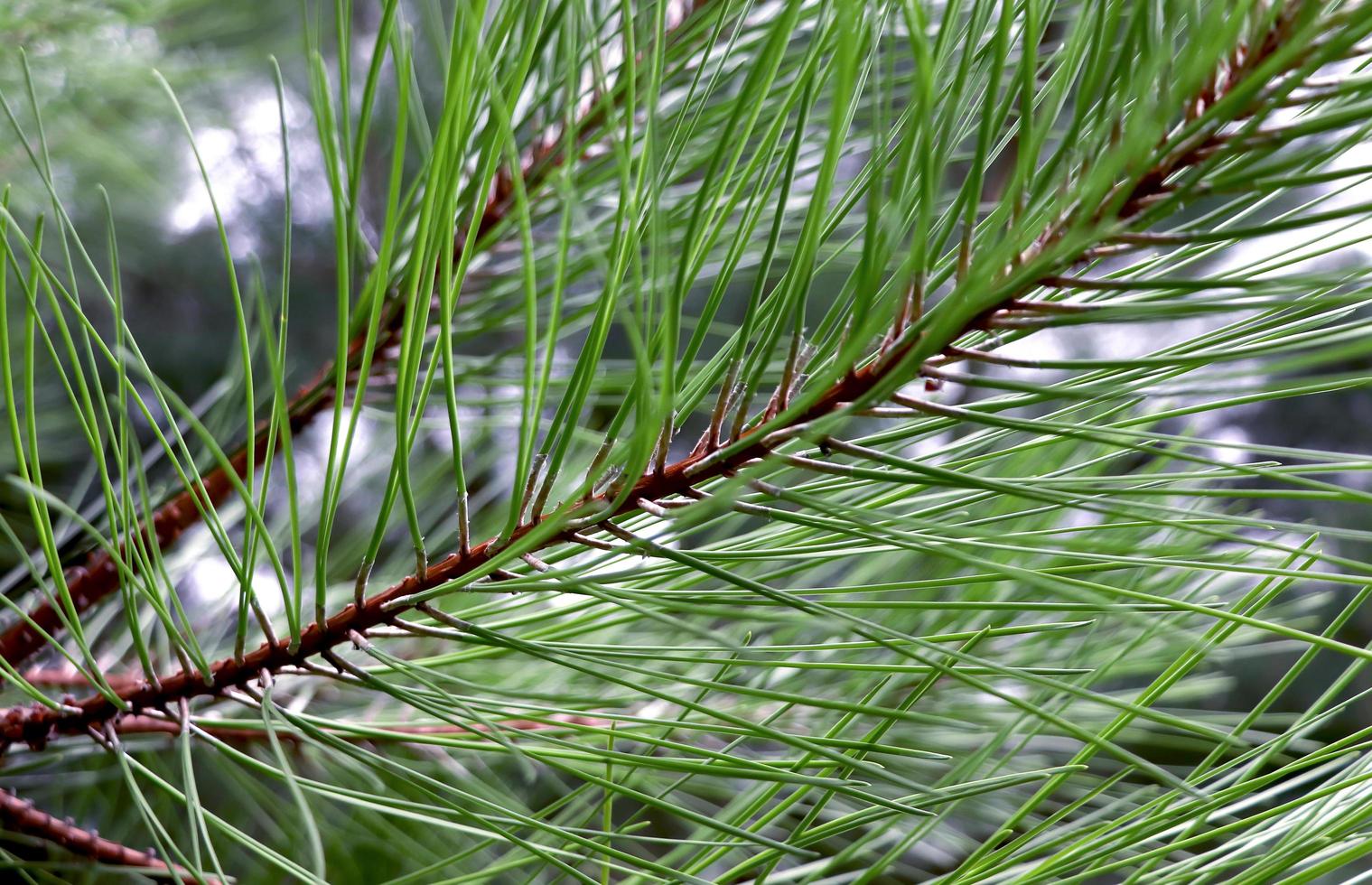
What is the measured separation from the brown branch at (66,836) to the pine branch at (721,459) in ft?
0.10

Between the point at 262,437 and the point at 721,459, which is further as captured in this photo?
the point at 262,437

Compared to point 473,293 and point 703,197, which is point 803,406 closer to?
point 703,197

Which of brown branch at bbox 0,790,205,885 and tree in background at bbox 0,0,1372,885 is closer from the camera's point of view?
tree in background at bbox 0,0,1372,885

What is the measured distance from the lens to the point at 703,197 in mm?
186

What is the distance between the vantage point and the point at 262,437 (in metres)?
0.39

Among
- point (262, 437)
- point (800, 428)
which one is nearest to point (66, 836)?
point (262, 437)

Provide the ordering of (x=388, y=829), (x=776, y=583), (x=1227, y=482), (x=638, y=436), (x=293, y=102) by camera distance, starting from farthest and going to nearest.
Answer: (x=293, y=102) < (x=1227, y=482) < (x=776, y=583) < (x=388, y=829) < (x=638, y=436)

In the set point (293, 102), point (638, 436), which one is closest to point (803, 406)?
point (638, 436)

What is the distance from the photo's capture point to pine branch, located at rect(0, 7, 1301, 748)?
0.59 ft

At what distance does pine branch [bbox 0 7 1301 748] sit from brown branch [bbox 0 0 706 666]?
0.25ft

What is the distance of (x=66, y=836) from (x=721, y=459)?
0.24 meters

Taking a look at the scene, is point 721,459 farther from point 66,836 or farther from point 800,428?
point 66,836

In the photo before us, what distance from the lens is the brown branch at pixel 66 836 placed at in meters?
0.30

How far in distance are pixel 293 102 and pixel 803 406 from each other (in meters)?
1.49
